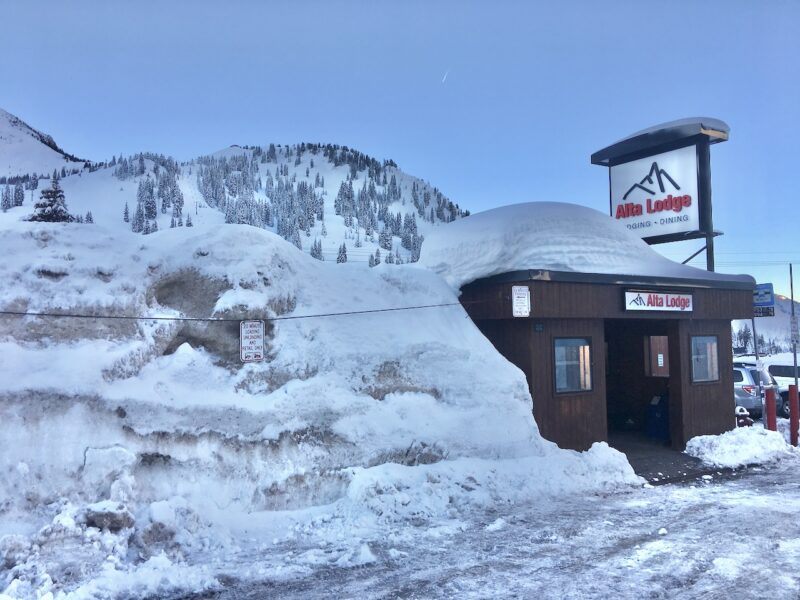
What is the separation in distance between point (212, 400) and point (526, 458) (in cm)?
542

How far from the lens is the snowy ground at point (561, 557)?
6.20 metres

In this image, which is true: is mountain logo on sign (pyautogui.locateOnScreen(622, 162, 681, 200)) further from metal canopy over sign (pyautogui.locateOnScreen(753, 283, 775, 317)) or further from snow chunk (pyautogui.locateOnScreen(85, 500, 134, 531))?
snow chunk (pyautogui.locateOnScreen(85, 500, 134, 531))

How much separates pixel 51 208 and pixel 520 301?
737 inches

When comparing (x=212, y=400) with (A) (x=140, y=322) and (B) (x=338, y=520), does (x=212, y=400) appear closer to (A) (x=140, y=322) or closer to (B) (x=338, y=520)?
(A) (x=140, y=322)

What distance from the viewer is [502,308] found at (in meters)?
12.7

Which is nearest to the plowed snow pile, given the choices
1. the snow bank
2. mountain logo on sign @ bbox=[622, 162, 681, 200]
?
the snow bank

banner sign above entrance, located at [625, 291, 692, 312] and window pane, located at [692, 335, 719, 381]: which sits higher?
banner sign above entrance, located at [625, 291, 692, 312]

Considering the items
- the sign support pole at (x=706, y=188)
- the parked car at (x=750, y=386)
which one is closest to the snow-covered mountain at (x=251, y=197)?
the sign support pole at (x=706, y=188)

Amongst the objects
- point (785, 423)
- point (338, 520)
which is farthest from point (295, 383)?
point (785, 423)

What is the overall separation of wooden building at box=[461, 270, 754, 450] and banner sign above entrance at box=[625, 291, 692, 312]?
22 mm

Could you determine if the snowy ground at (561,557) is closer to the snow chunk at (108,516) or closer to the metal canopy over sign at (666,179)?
the snow chunk at (108,516)

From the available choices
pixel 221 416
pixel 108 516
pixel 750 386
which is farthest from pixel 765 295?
pixel 108 516

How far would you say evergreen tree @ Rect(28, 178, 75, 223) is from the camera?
22641 millimetres

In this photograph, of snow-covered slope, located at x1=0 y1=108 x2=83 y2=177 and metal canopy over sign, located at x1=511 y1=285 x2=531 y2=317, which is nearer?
metal canopy over sign, located at x1=511 y1=285 x2=531 y2=317
